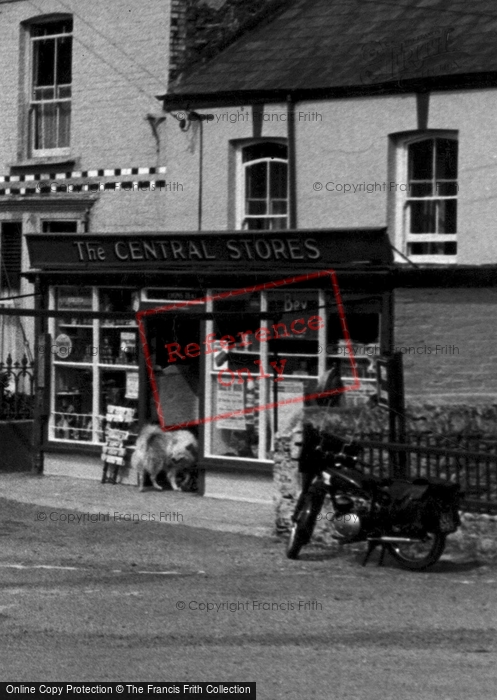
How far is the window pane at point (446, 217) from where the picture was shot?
1709 centimetres

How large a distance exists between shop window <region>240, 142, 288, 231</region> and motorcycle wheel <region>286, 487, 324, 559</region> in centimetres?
655

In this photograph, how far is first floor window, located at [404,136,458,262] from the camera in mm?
17062

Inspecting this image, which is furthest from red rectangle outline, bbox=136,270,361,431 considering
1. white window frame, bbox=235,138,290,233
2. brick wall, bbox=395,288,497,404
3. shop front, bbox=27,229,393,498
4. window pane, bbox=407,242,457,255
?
window pane, bbox=407,242,457,255

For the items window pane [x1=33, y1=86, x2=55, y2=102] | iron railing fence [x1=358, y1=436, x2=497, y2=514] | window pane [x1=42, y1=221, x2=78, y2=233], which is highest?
window pane [x1=33, y1=86, x2=55, y2=102]

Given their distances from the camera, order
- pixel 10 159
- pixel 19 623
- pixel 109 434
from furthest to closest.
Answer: pixel 10 159
pixel 109 434
pixel 19 623

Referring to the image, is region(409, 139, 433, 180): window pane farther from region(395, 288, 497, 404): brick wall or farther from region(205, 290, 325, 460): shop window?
region(205, 290, 325, 460): shop window

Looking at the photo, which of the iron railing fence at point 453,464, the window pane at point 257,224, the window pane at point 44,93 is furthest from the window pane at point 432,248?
the window pane at point 44,93

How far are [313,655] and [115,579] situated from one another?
3.47 m

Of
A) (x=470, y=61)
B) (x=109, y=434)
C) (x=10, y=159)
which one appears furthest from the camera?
(x=10, y=159)

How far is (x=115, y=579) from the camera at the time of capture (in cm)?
1162

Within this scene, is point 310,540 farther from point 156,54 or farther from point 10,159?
point 10,159

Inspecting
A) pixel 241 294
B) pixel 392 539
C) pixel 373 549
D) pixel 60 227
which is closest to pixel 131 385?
pixel 241 294

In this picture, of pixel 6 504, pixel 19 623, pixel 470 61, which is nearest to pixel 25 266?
pixel 6 504

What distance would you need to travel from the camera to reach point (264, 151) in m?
18.5
